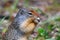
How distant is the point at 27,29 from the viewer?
5.80 m

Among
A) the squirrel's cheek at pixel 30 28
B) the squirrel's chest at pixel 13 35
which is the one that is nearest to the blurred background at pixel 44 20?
the squirrel's chest at pixel 13 35

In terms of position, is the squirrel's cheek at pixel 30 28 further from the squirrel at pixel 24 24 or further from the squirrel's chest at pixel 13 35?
the squirrel's chest at pixel 13 35

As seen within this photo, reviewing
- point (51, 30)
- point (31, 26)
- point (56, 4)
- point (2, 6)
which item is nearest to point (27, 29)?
point (31, 26)

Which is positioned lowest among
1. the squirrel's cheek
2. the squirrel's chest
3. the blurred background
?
the blurred background

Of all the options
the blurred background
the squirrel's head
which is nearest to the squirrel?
the squirrel's head

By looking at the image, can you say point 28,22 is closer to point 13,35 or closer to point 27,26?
point 27,26

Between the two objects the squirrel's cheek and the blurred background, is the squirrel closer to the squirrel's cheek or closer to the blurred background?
the squirrel's cheek

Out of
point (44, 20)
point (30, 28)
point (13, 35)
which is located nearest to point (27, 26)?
point (30, 28)

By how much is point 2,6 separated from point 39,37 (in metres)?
4.54

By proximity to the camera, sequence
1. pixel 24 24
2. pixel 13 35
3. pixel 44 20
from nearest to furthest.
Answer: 1. pixel 24 24
2. pixel 13 35
3. pixel 44 20

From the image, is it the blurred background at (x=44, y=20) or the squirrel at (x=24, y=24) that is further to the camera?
the blurred background at (x=44, y=20)

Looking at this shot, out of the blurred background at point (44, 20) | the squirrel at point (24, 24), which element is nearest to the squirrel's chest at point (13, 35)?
the squirrel at point (24, 24)

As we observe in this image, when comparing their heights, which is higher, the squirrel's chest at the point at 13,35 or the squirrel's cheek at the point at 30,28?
the squirrel's cheek at the point at 30,28

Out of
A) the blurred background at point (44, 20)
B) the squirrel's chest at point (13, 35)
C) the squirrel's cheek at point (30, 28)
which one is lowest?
the blurred background at point (44, 20)
